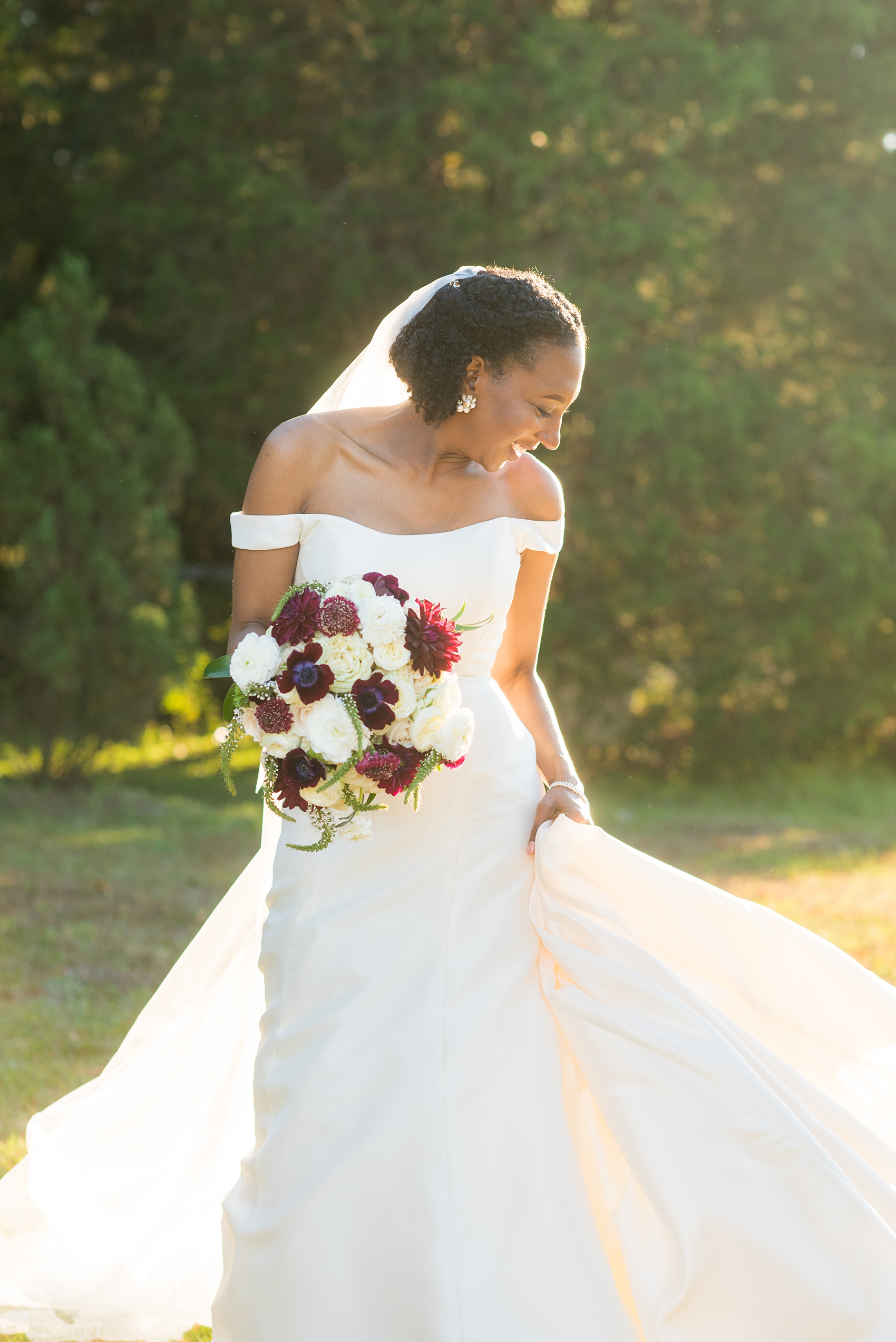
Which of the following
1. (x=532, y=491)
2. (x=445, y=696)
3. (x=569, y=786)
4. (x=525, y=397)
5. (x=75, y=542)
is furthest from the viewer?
(x=75, y=542)

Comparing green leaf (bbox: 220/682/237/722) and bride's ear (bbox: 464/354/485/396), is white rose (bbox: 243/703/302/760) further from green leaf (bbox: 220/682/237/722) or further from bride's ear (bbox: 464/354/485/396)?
bride's ear (bbox: 464/354/485/396)

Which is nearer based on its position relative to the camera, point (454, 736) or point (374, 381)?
point (454, 736)

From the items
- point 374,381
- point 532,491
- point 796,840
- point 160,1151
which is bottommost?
point 796,840

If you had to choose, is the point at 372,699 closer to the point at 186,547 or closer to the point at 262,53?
the point at 262,53

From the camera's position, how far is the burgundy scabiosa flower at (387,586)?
2662mm

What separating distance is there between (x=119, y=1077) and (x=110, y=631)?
7876mm

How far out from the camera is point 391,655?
2.60 m

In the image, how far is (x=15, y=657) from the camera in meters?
11.2

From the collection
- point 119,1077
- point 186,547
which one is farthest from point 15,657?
point 119,1077

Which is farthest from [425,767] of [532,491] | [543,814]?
[532,491]

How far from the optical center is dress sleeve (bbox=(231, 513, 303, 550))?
2992 mm

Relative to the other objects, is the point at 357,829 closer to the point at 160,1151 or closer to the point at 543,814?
the point at 543,814

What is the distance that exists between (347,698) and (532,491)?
38.8 inches

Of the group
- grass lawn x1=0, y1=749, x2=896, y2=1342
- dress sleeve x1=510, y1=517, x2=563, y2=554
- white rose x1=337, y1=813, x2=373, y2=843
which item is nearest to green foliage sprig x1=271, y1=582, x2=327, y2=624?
white rose x1=337, y1=813, x2=373, y2=843
